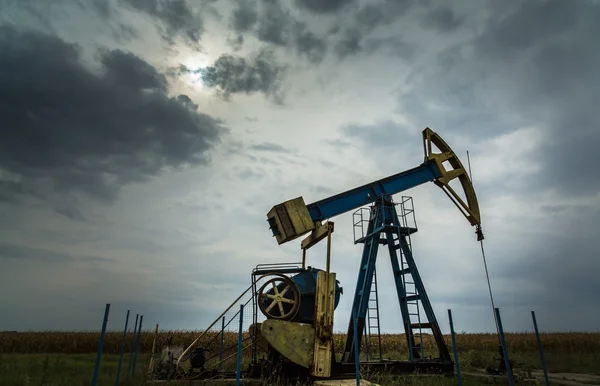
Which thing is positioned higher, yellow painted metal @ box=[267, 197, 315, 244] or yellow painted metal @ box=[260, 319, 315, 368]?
yellow painted metal @ box=[267, 197, 315, 244]

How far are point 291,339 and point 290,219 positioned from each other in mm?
2485

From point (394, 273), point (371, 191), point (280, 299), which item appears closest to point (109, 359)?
point (280, 299)

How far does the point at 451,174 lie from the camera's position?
36.3ft

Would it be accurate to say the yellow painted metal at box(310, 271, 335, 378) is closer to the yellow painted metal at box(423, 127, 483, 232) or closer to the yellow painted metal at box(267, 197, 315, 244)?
the yellow painted metal at box(267, 197, 315, 244)

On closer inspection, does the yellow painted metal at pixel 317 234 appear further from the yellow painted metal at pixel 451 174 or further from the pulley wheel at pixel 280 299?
the yellow painted metal at pixel 451 174

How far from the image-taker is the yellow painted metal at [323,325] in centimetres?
710

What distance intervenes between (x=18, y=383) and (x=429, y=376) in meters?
8.28

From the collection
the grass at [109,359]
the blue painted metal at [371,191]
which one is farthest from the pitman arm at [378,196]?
the grass at [109,359]

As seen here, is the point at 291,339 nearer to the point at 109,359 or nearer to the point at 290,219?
the point at 290,219

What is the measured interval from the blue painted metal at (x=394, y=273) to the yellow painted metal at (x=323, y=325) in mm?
1659

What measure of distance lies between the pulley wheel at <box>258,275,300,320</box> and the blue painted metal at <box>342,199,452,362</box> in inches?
76.1

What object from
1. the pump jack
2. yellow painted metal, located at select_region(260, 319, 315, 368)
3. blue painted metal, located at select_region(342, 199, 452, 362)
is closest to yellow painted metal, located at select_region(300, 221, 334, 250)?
the pump jack

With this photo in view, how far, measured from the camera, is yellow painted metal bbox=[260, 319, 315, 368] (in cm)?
697

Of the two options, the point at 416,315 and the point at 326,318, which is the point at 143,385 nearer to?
the point at 326,318
